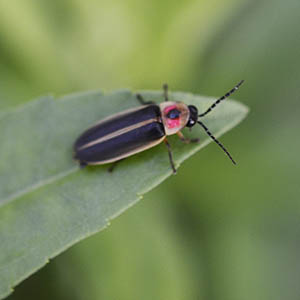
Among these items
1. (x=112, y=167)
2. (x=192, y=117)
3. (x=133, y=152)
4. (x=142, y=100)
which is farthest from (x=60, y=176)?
(x=192, y=117)

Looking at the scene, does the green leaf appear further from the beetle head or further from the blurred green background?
the blurred green background

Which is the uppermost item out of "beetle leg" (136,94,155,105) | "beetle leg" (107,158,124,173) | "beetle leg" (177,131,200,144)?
"beetle leg" (136,94,155,105)

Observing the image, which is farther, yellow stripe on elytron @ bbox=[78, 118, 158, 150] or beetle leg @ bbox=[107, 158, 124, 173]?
yellow stripe on elytron @ bbox=[78, 118, 158, 150]

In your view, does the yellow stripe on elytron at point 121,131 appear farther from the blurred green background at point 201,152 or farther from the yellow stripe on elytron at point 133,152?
the blurred green background at point 201,152

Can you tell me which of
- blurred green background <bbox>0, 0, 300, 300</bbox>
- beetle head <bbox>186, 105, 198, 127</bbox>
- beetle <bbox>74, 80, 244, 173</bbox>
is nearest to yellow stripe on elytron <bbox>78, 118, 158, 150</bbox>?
beetle <bbox>74, 80, 244, 173</bbox>

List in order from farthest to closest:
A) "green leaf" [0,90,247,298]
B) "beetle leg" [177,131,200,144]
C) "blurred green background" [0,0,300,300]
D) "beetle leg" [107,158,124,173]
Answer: "blurred green background" [0,0,300,300], "beetle leg" [107,158,124,173], "beetle leg" [177,131,200,144], "green leaf" [0,90,247,298]

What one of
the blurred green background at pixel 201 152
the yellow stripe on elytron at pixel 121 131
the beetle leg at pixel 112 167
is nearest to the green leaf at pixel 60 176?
the beetle leg at pixel 112 167

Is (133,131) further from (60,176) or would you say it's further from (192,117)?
(60,176)
